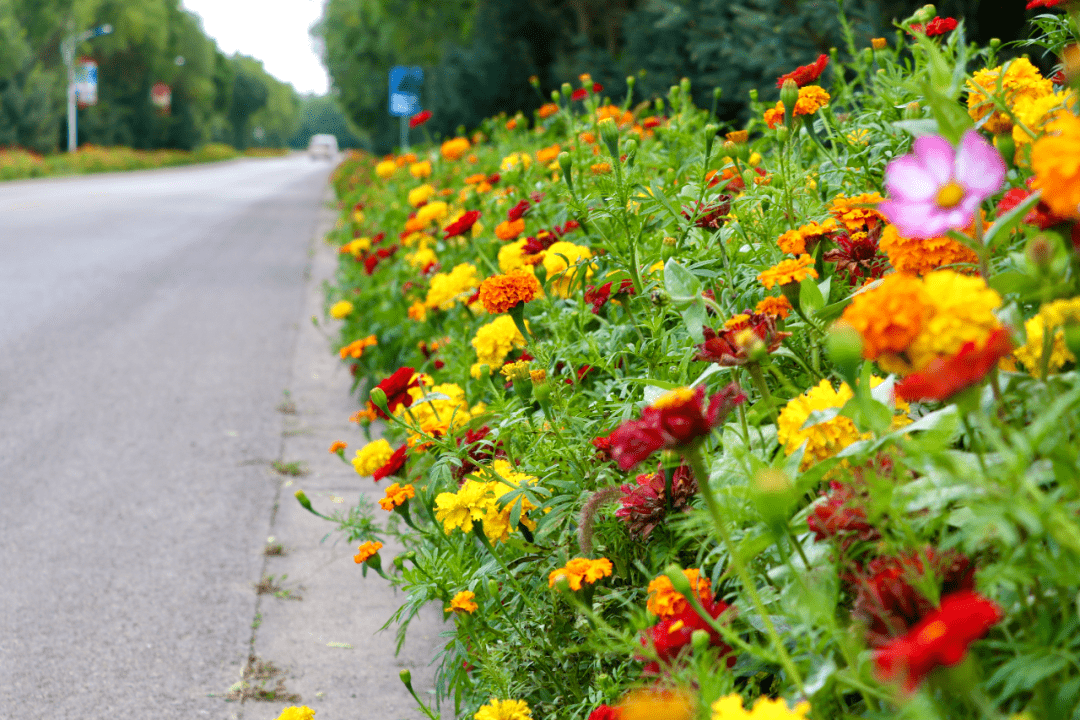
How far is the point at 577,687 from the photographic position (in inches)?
60.2

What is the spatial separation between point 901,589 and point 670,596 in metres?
0.35

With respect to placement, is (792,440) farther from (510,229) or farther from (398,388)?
(510,229)

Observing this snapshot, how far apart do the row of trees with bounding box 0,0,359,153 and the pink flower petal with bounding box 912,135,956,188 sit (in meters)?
35.4

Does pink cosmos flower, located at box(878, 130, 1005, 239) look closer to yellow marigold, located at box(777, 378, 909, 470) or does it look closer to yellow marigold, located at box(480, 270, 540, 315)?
yellow marigold, located at box(777, 378, 909, 470)

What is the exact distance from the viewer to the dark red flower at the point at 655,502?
4.78 ft

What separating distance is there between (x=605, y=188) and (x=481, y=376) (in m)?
0.63

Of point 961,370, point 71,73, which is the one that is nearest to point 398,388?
point 961,370

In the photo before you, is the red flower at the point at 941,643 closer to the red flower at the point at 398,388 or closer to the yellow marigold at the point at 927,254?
the yellow marigold at the point at 927,254

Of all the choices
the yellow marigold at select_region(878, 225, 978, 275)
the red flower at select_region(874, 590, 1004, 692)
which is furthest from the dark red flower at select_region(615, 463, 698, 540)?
the red flower at select_region(874, 590, 1004, 692)

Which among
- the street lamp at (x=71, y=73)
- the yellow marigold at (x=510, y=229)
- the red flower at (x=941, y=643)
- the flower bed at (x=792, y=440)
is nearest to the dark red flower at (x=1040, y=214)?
the flower bed at (x=792, y=440)

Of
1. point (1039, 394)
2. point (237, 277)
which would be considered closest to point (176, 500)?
point (1039, 394)

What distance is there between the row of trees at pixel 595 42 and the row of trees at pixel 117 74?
15525mm

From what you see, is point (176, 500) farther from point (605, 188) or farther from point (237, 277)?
point (237, 277)

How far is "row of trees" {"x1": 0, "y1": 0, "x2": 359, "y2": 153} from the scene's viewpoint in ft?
105
